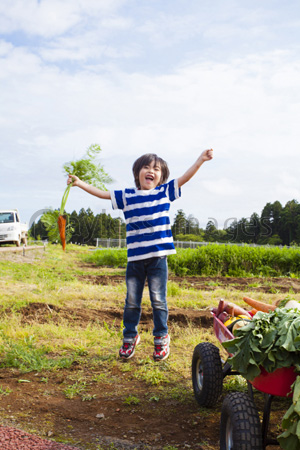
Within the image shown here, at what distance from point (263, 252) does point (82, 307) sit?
8.21m

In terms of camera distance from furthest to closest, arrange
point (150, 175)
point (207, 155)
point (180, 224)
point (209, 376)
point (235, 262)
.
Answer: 1. point (180, 224)
2. point (235, 262)
3. point (150, 175)
4. point (207, 155)
5. point (209, 376)

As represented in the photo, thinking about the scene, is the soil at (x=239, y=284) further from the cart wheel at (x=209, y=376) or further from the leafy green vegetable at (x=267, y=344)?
the leafy green vegetable at (x=267, y=344)

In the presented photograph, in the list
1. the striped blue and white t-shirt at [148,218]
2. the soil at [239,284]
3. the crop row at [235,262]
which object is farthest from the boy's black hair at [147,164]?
the crop row at [235,262]

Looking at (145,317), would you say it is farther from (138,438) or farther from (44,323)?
(138,438)

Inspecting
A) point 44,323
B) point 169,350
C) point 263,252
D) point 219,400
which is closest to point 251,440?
point 219,400

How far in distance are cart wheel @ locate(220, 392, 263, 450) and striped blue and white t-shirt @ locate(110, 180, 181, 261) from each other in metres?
1.86

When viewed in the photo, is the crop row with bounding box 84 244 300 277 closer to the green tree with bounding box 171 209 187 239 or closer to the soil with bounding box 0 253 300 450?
the soil with bounding box 0 253 300 450

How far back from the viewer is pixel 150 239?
162 inches

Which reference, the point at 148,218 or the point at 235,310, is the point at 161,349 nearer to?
the point at 235,310

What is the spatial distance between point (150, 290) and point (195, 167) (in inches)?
50.8

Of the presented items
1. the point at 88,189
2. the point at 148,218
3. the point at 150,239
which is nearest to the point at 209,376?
the point at 150,239

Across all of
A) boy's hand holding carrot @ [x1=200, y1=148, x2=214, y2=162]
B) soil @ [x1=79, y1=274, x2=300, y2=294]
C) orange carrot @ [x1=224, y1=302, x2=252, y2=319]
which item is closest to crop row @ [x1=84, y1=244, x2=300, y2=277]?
soil @ [x1=79, y1=274, x2=300, y2=294]

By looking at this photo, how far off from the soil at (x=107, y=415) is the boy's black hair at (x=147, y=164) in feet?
6.05

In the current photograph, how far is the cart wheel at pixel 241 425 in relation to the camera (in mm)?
2221
